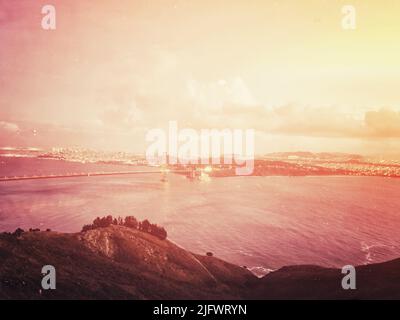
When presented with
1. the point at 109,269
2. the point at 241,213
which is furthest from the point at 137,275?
the point at 241,213

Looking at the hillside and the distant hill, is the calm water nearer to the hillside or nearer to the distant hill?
the distant hill

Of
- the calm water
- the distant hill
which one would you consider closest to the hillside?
the distant hill

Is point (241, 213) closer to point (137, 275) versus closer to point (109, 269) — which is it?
point (137, 275)

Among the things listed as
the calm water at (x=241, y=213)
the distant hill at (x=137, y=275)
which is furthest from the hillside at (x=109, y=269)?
the calm water at (x=241, y=213)

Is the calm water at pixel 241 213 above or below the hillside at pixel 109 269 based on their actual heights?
below

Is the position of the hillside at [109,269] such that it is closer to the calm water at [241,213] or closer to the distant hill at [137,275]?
the distant hill at [137,275]
